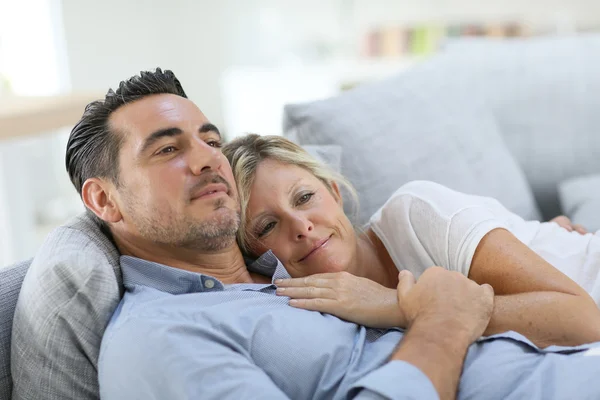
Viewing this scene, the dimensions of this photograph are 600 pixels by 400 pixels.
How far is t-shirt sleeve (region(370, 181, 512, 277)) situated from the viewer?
156 cm

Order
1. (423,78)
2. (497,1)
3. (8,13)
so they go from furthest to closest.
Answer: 1. (497,1)
2. (8,13)
3. (423,78)

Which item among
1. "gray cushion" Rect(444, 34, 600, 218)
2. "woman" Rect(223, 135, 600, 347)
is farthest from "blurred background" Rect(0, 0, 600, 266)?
"woman" Rect(223, 135, 600, 347)

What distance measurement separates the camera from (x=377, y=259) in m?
1.79

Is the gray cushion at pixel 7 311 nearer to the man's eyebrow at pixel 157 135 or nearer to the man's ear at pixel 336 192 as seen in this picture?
the man's eyebrow at pixel 157 135

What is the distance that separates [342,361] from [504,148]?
4.34 feet

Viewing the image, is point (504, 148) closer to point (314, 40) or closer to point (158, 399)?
point (158, 399)

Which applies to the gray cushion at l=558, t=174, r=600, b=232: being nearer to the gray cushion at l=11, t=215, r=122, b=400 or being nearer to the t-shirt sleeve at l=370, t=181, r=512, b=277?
the t-shirt sleeve at l=370, t=181, r=512, b=277

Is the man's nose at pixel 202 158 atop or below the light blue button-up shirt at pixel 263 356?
atop

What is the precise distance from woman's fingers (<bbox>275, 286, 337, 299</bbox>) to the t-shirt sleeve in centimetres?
29

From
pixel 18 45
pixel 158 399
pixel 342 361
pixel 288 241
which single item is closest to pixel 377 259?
pixel 288 241

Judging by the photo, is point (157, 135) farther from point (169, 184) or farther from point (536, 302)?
point (536, 302)

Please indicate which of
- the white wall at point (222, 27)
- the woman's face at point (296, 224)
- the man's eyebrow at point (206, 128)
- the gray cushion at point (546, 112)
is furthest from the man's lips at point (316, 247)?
the white wall at point (222, 27)

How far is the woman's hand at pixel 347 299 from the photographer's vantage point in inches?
56.1

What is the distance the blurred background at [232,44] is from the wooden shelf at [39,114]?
5.56 ft
